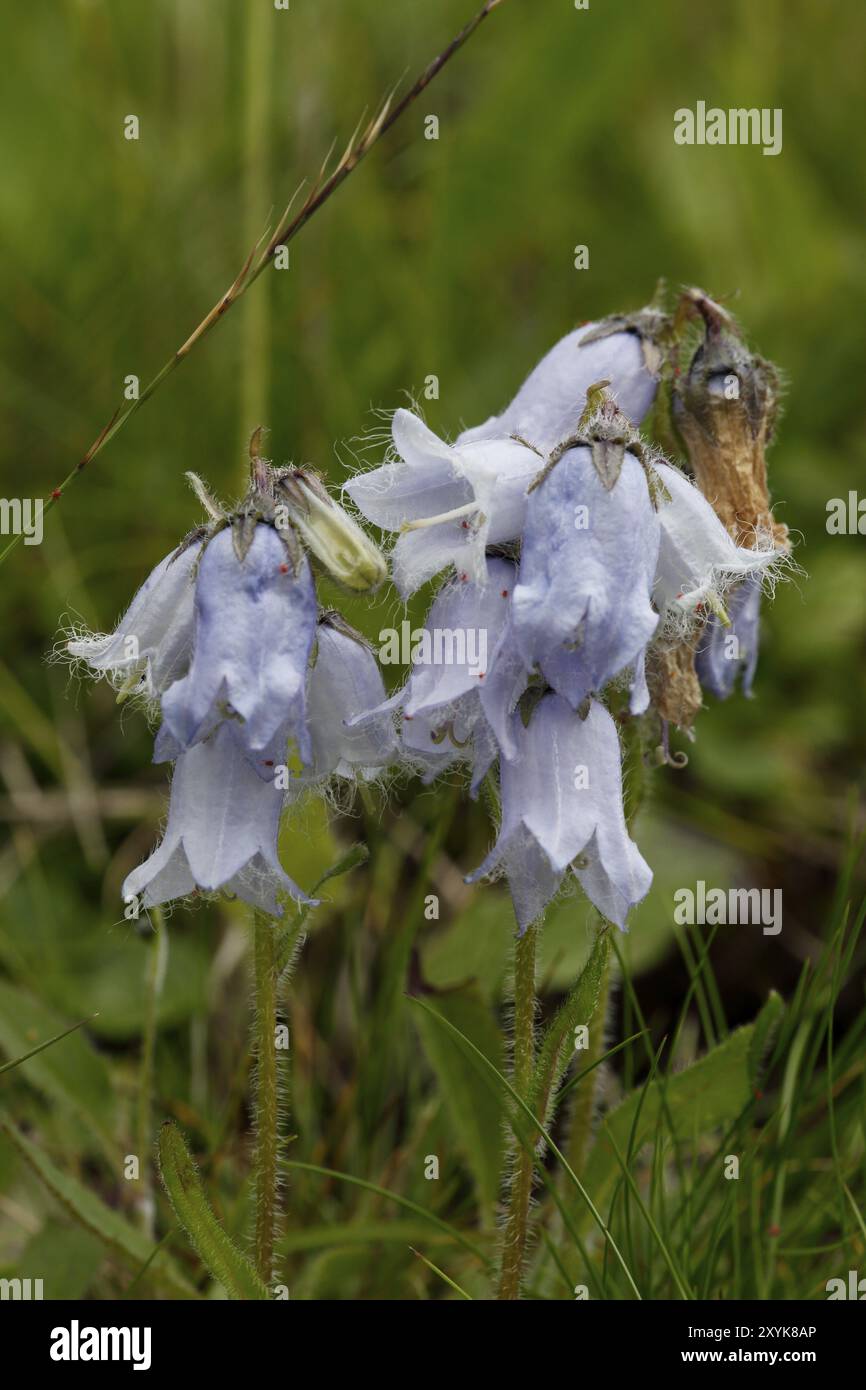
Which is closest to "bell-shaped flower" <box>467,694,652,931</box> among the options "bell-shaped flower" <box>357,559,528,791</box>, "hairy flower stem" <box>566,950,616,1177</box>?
"bell-shaped flower" <box>357,559,528,791</box>

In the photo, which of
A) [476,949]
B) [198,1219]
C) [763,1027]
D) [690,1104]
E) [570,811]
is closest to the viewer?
[570,811]

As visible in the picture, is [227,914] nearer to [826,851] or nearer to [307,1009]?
[307,1009]

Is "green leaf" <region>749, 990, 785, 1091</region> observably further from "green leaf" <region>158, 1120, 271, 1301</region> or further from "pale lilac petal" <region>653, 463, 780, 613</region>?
"green leaf" <region>158, 1120, 271, 1301</region>

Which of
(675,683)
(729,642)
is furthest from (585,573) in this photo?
(729,642)

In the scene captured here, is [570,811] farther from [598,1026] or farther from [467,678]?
[598,1026]

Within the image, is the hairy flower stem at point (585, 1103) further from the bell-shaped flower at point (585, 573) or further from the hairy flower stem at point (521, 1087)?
the bell-shaped flower at point (585, 573)
